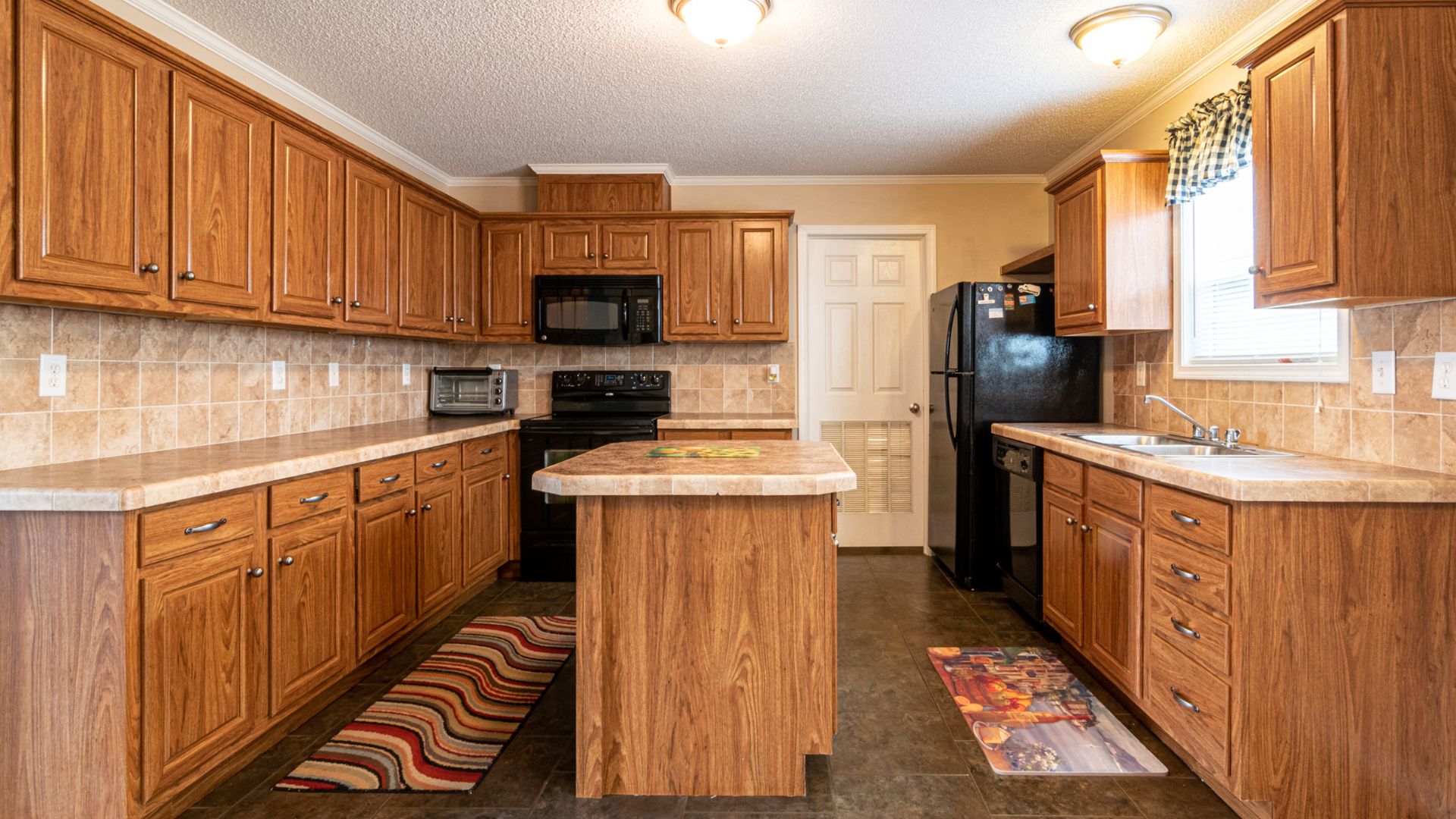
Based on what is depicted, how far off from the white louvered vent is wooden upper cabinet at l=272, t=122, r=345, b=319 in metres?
2.96

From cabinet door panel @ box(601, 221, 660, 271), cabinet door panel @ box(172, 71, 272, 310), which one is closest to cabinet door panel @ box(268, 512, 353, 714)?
cabinet door panel @ box(172, 71, 272, 310)

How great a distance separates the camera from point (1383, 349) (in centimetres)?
205

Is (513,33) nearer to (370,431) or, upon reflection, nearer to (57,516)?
(370,431)

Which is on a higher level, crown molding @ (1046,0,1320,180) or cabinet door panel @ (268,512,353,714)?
crown molding @ (1046,0,1320,180)

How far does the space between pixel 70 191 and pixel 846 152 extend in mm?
3407

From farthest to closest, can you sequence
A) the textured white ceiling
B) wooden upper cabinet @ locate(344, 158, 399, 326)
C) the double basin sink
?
wooden upper cabinet @ locate(344, 158, 399, 326) < the textured white ceiling < the double basin sink

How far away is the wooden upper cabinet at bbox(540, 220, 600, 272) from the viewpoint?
13.8ft

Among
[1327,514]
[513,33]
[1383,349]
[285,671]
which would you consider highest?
[513,33]

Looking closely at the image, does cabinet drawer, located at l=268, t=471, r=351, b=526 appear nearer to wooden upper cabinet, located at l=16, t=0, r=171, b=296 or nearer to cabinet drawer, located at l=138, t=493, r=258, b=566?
cabinet drawer, located at l=138, t=493, r=258, b=566

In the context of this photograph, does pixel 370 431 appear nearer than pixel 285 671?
No

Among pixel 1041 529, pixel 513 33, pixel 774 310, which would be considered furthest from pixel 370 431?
pixel 1041 529

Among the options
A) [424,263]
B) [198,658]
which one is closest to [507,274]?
[424,263]

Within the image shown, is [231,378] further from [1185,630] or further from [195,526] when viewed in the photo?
[1185,630]

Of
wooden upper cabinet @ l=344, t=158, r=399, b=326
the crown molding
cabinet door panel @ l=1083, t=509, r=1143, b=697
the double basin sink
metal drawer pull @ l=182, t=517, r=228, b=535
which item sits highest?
the crown molding
